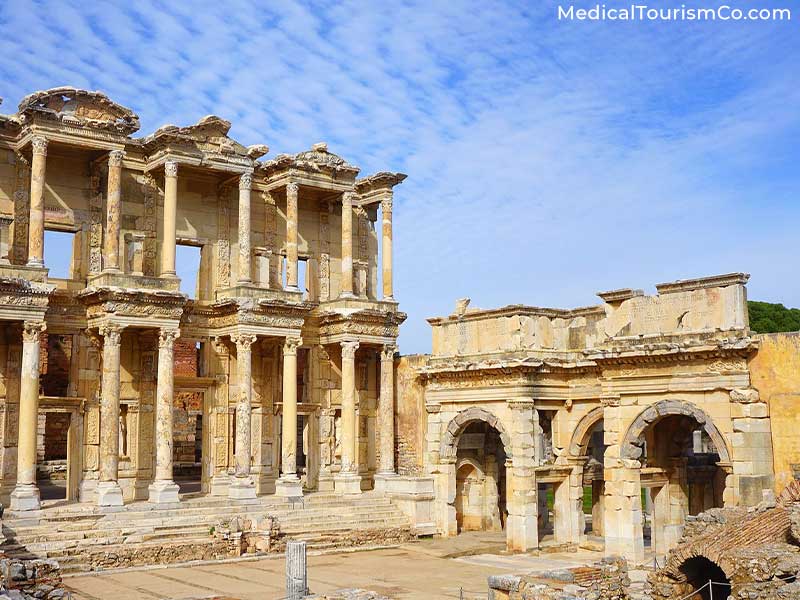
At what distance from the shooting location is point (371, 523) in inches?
1039

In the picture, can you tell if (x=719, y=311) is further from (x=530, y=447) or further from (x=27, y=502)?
(x=27, y=502)

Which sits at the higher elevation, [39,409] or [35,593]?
[39,409]

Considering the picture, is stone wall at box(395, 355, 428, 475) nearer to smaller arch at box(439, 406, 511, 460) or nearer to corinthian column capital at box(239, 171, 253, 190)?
smaller arch at box(439, 406, 511, 460)

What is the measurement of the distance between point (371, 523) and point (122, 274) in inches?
361

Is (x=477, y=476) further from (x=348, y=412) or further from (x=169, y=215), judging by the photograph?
(x=169, y=215)

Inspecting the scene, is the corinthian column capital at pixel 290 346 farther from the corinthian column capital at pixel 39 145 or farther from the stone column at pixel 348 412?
the corinthian column capital at pixel 39 145

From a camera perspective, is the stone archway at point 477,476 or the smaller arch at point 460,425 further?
the stone archway at point 477,476

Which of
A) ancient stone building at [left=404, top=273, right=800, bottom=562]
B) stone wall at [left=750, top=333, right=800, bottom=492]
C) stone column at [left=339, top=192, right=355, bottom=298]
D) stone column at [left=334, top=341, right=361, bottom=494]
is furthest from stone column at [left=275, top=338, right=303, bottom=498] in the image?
stone wall at [left=750, top=333, right=800, bottom=492]

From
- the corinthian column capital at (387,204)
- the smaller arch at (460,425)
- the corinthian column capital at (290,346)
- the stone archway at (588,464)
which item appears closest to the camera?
the stone archway at (588,464)

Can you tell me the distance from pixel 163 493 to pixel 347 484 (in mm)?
5578

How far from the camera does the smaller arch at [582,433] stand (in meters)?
24.8

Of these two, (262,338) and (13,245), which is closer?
(13,245)

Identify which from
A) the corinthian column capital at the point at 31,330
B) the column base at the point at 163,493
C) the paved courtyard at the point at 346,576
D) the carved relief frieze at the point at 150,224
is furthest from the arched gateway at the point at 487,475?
the corinthian column capital at the point at 31,330

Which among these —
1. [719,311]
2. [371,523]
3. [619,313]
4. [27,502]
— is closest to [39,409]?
[27,502]
